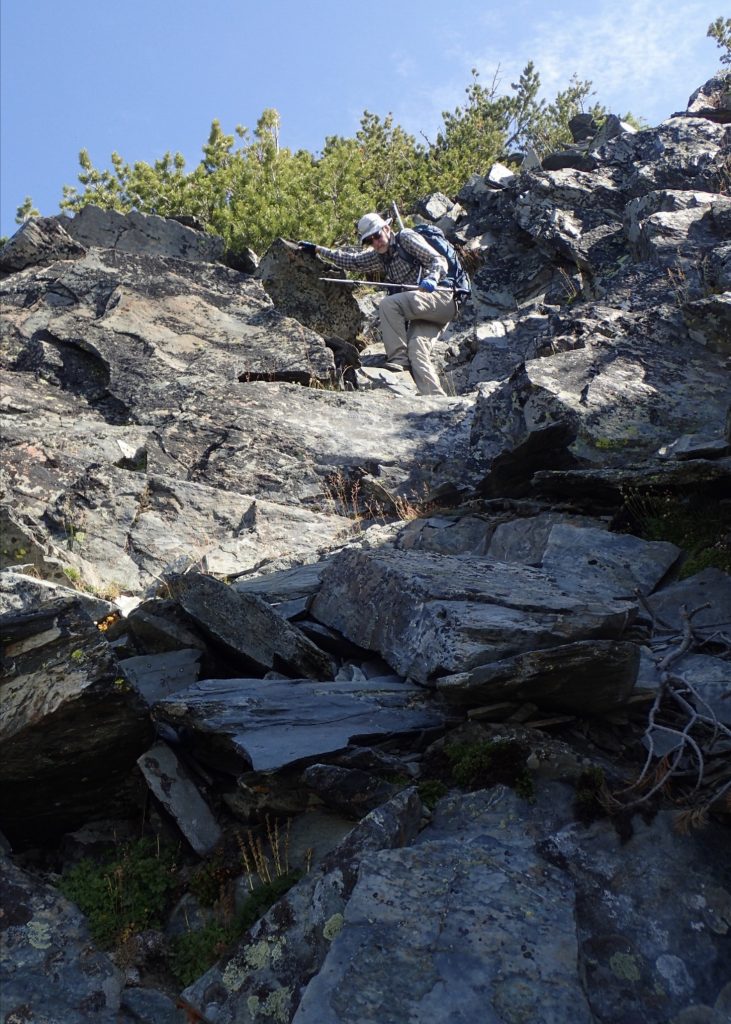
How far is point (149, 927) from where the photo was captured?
5.21 metres

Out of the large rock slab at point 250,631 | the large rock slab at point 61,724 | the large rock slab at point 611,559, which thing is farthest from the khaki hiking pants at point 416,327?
the large rock slab at point 61,724

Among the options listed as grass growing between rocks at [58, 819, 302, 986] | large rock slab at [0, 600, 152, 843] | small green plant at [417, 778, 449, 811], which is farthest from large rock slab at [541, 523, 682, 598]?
large rock slab at [0, 600, 152, 843]

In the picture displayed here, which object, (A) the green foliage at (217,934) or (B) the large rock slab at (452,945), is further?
(A) the green foliage at (217,934)

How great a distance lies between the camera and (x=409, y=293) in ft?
53.2

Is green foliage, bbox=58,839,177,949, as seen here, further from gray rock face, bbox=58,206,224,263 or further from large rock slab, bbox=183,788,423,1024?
gray rock face, bbox=58,206,224,263

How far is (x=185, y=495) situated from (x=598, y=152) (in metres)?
17.0

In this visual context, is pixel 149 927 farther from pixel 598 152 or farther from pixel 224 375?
pixel 598 152

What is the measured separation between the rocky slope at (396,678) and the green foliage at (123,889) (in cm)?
11

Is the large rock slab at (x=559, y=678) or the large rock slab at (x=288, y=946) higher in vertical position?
the large rock slab at (x=559, y=678)

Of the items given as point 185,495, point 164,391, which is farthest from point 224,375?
point 185,495

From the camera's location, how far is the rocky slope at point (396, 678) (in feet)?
14.5

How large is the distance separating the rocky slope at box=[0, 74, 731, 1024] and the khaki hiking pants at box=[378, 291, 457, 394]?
1.90 m

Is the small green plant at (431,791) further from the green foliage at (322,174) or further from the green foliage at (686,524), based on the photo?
the green foliage at (322,174)

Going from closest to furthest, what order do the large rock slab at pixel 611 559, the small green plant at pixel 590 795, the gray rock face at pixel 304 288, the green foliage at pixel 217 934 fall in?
the green foliage at pixel 217 934
the small green plant at pixel 590 795
the large rock slab at pixel 611 559
the gray rock face at pixel 304 288
